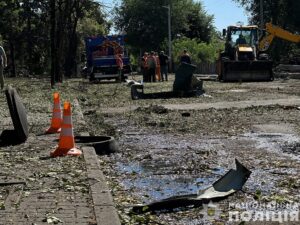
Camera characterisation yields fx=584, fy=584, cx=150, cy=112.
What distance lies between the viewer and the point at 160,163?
31.2 feet

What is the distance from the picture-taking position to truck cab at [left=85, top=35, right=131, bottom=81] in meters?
37.9

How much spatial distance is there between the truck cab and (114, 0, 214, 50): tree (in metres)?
40.5

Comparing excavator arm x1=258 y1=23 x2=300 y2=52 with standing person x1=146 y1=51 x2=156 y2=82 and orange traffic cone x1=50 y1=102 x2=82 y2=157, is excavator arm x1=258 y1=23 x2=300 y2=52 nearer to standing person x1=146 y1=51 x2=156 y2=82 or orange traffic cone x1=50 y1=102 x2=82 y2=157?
standing person x1=146 y1=51 x2=156 y2=82

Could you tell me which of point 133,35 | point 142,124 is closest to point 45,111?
point 142,124

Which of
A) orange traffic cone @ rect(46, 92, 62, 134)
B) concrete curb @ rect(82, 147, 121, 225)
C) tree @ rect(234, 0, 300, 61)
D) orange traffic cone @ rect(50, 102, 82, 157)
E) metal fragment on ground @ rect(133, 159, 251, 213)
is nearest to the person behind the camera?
concrete curb @ rect(82, 147, 121, 225)

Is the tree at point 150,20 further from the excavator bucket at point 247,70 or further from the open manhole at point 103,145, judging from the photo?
the open manhole at point 103,145

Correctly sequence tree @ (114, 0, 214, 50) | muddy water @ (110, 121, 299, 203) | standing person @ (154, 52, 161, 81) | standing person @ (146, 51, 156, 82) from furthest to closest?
tree @ (114, 0, 214, 50)
standing person @ (154, 52, 161, 81)
standing person @ (146, 51, 156, 82)
muddy water @ (110, 121, 299, 203)

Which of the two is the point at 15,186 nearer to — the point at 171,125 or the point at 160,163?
the point at 160,163

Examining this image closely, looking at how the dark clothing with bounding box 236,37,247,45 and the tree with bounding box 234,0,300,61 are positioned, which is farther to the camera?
the tree with bounding box 234,0,300,61

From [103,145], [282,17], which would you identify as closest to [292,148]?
[103,145]

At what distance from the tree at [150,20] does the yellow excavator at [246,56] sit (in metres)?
41.9

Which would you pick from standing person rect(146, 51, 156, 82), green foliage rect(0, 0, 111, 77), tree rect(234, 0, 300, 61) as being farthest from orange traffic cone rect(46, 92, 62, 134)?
tree rect(234, 0, 300, 61)

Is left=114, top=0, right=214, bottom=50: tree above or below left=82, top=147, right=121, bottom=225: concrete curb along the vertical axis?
above

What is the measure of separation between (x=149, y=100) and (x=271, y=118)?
708 centimetres
